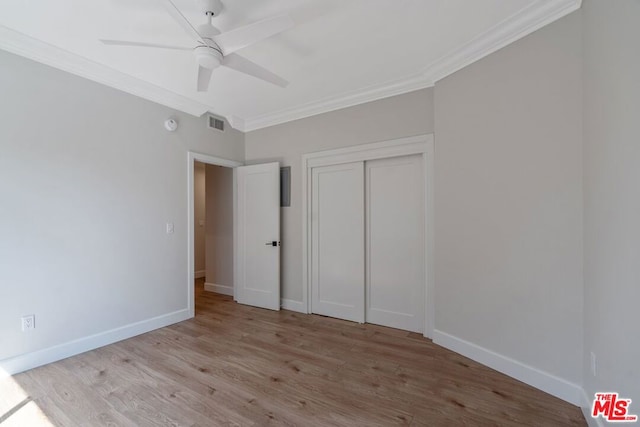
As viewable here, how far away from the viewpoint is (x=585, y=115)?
1.80 m

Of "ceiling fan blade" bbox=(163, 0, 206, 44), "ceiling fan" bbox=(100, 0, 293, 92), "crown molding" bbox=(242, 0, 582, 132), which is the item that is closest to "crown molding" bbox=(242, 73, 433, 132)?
"crown molding" bbox=(242, 0, 582, 132)

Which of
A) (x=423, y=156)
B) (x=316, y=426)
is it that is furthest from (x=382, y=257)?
(x=316, y=426)

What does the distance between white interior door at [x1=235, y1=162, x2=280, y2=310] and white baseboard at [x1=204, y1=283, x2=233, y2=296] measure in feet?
1.60

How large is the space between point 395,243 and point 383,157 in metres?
1.01

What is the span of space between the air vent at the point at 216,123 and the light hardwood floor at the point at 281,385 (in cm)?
267

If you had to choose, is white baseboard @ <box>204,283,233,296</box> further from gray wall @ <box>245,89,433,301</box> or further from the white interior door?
gray wall @ <box>245,89,433,301</box>

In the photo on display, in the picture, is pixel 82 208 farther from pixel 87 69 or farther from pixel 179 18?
pixel 179 18

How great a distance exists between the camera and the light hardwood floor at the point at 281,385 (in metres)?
1.78

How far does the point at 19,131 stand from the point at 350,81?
3.02 m

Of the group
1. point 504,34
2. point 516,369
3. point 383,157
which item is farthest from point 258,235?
point 504,34

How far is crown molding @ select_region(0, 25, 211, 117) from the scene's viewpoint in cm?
227

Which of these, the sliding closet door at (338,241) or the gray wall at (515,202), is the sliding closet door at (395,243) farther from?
the gray wall at (515,202)

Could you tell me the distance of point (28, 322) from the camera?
7.73 ft

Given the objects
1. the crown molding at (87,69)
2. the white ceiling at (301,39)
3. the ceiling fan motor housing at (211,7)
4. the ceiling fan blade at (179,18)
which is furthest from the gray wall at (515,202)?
the crown molding at (87,69)
